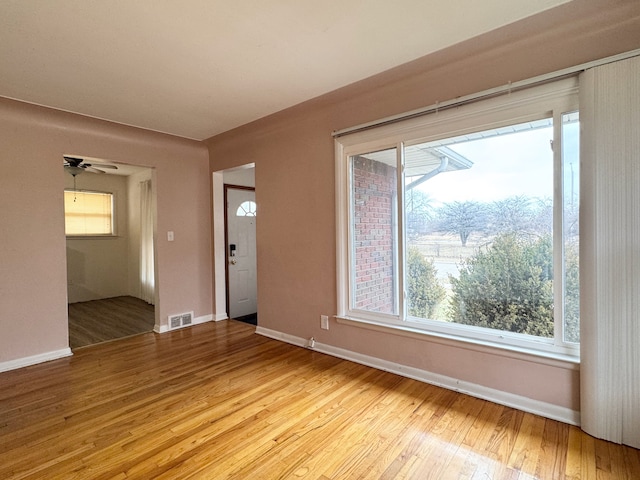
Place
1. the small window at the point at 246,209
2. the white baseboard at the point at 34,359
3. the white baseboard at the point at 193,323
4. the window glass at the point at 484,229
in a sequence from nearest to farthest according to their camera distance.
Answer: the window glass at the point at 484,229 → the white baseboard at the point at 34,359 → the white baseboard at the point at 193,323 → the small window at the point at 246,209

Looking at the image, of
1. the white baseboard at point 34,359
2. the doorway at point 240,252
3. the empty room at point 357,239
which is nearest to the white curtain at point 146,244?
the doorway at point 240,252

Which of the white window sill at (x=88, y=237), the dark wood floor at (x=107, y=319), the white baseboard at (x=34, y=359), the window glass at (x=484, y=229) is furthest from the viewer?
the white window sill at (x=88, y=237)

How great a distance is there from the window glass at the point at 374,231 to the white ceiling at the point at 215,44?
0.79 m

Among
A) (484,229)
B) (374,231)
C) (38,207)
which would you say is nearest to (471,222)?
(484,229)

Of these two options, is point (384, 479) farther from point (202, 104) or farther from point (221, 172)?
point (221, 172)

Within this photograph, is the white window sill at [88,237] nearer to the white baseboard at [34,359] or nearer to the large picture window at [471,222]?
the white baseboard at [34,359]

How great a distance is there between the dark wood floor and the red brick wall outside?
3051 mm

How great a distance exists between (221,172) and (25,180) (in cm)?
210

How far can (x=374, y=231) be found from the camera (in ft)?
9.78

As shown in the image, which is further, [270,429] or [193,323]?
[193,323]

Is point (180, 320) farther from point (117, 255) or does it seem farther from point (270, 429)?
point (117, 255)

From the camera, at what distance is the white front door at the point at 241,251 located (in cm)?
500

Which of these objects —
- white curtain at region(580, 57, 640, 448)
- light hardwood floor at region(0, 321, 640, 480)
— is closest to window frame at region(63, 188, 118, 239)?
light hardwood floor at region(0, 321, 640, 480)

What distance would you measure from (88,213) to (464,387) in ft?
22.2
